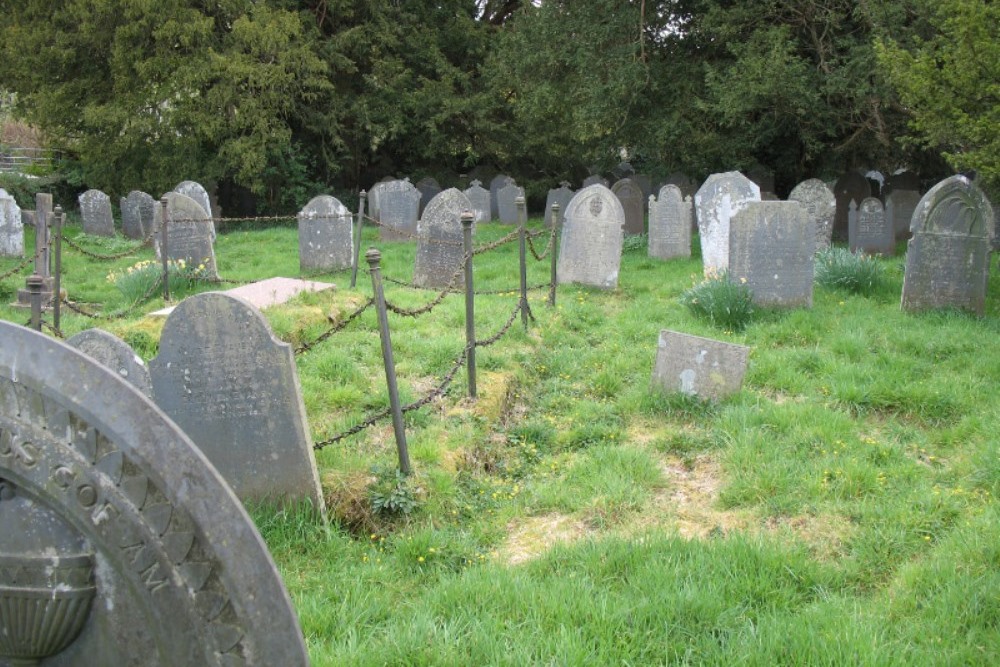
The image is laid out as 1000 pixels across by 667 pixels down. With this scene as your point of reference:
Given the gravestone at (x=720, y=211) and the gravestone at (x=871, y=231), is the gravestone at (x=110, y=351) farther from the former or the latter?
the gravestone at (x=871, y=231)

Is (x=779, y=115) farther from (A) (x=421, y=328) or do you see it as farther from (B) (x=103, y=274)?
(B) (x=103, y=274)

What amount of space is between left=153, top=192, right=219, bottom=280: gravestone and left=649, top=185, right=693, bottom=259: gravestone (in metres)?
6.69

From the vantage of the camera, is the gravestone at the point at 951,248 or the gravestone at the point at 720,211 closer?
the gravestone at the point at 951,248

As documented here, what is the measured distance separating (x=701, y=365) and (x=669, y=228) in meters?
7.42

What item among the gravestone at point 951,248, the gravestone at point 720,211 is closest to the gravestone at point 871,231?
the gravestone at point 720,211

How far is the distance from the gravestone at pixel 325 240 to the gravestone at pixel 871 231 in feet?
26.2

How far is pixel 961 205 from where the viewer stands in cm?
828

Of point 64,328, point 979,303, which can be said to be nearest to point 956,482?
point 979,303

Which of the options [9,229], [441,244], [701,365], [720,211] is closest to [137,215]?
[9,229]

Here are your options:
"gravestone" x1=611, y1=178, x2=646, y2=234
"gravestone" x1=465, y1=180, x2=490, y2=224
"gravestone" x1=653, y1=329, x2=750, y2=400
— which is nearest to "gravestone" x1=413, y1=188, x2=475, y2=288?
"gravestone" x1=653, y1=329, x2=750, y2=400

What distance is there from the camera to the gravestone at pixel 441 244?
35.7 ft

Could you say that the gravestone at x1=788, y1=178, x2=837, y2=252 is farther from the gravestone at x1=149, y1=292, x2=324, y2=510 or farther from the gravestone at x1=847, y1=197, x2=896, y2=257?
the gravestone at x1=149, y1=292, x2=324, y2=510

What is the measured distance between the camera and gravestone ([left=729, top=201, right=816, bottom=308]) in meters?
8.86

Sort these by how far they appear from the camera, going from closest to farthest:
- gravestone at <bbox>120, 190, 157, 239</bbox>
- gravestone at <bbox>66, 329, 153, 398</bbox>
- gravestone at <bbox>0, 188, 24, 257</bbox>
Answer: gravestone at <bbox>66, 329, 153, 398</bbox> < gravestone at <bbox>0, 188, 24, 257</bbox> < gravestone at <bbox>120, 190, 157, 239</bbox>
